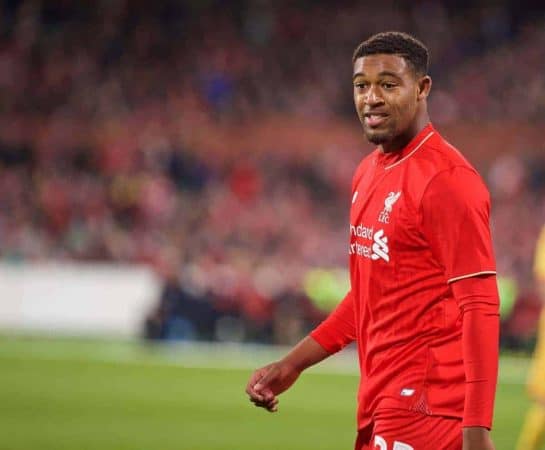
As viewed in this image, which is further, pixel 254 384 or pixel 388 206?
pixel 254 384

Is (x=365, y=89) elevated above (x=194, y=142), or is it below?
below

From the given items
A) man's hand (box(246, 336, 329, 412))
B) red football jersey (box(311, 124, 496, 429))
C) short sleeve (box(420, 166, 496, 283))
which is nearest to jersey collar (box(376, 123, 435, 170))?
red football jersey (box(311, 124, 496, 429))

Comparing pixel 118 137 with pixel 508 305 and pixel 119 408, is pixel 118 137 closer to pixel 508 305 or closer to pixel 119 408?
pixel 508 305

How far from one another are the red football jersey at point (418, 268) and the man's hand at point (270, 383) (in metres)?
0.47

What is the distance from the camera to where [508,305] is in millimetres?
21875

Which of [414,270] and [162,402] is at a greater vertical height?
[162,402]

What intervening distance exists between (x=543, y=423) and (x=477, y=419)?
535 cm

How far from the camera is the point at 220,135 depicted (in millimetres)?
29188

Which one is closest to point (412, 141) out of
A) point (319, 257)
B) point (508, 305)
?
point (508, 305)

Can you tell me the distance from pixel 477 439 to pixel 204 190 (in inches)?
908

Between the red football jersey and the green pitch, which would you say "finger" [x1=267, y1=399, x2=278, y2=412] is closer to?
the red football jersey

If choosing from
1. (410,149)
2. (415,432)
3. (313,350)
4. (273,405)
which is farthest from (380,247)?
(273,405)

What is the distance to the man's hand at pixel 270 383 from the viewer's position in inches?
186

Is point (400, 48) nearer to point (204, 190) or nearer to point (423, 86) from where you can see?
point (423, 86)
